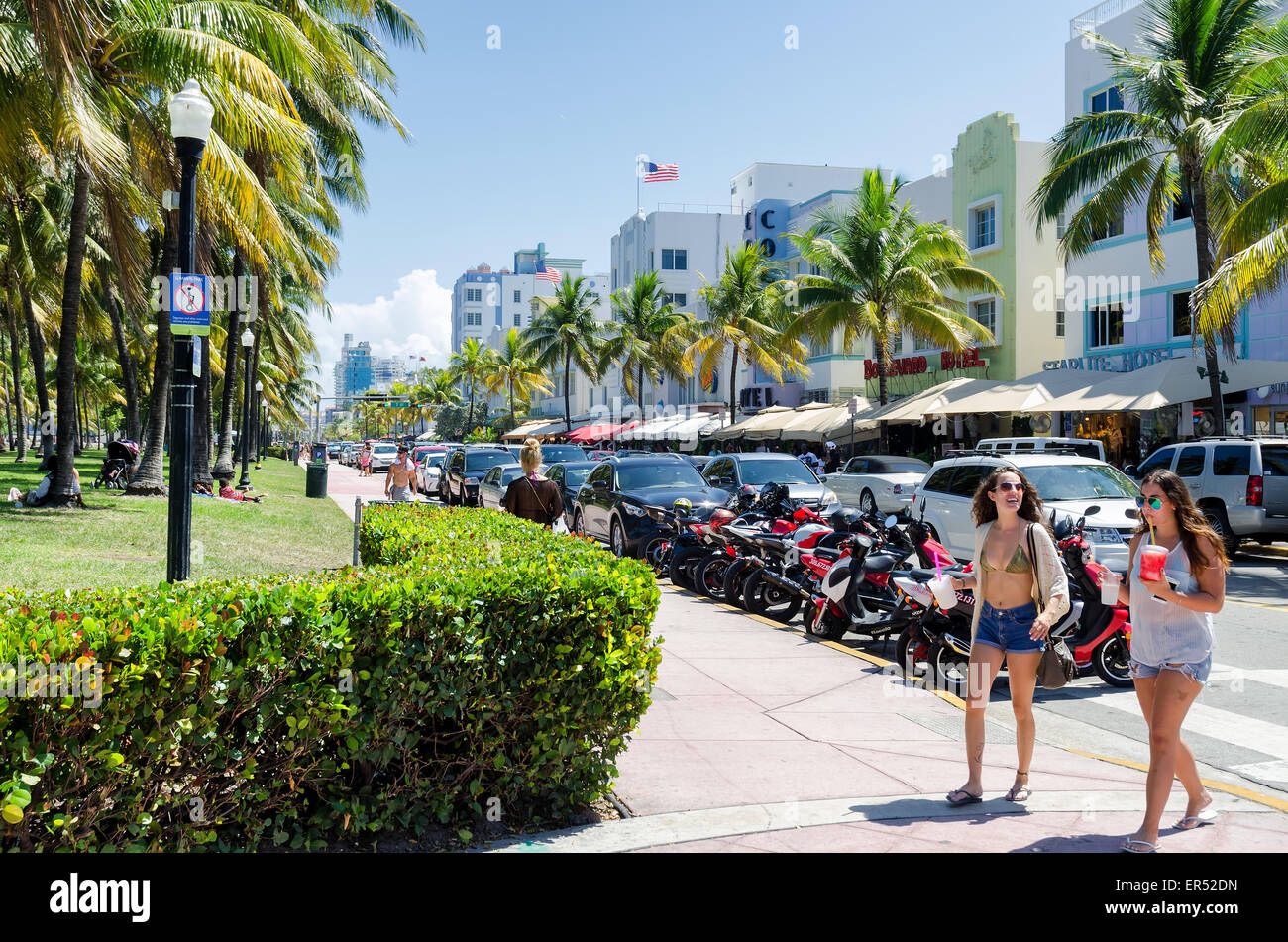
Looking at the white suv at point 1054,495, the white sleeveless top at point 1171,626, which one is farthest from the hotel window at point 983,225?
the white sleeveless top at point 1171,626

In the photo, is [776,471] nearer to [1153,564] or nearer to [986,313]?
[1153,564]

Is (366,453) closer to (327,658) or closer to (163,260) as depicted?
(163,260)

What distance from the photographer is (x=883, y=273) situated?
30.4m

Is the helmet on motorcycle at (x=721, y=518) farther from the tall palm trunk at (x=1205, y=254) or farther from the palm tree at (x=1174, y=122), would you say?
the tall palm trunk at (x=1205, y=254)

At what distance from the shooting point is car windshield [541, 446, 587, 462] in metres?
27.9

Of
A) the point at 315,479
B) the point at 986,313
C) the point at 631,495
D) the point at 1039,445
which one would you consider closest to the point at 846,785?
the point at 631,495

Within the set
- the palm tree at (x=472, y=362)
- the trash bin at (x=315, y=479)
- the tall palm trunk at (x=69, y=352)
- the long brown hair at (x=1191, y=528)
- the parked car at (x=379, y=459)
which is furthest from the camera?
the palm tree at (x=472, y=362)

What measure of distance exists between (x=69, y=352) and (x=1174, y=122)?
72.4 feet

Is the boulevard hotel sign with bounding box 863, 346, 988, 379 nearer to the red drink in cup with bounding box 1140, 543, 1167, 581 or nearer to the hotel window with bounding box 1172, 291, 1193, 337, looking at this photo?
the hotel window with bounding box 1172, 291, 1193, 337

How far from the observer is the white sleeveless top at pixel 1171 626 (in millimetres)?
4754

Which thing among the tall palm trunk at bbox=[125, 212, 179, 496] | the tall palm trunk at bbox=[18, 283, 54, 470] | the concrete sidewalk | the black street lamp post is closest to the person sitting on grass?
the tall palm trunk at bbox=[125, 212, 179, 496]

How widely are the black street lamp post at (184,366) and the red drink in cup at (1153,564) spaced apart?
5671 millimetres
